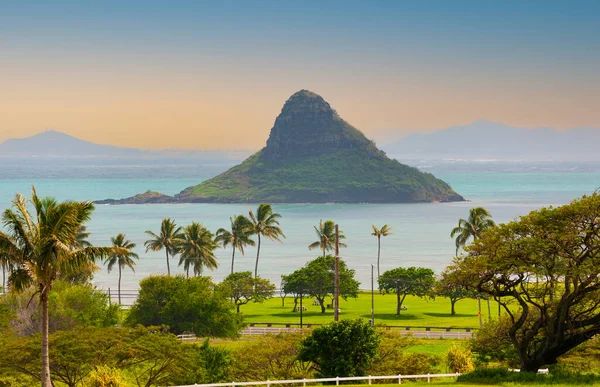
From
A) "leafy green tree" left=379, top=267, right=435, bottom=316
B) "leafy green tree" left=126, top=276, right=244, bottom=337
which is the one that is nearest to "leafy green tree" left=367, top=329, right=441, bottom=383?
"leafy green tree" left=126, top=276, right=244, bottom=337

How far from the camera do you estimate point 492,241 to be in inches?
1113

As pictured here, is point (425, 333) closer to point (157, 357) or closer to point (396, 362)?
point (396, 362)

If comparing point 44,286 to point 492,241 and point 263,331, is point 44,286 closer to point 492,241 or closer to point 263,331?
point 492,241

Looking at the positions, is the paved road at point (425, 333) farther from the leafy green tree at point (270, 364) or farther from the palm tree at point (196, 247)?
the palm tree at point (196, 247)

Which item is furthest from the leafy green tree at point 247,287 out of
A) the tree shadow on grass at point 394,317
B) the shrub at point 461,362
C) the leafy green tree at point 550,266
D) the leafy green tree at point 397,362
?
the leafy green tree at point 550,266

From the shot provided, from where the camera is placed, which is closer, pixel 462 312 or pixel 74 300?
pixel 74 300

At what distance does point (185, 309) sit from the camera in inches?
2603

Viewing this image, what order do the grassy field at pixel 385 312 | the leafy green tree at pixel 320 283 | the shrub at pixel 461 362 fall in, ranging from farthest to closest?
1. the leafy green tree at pixel 320 283
2. the grassy field at pixel 385 312
3. the shrub at pixel 461 362

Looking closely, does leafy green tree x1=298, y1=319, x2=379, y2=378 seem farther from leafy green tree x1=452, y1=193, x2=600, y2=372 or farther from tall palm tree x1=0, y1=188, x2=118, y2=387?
tall palm tree x1=0, y1=188, x2=118, y2=387

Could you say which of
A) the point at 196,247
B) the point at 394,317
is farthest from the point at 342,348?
the point at 196,247

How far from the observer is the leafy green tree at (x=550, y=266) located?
27172mm

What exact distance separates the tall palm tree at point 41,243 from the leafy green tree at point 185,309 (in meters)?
38.5

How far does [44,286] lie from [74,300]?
37.3 metres

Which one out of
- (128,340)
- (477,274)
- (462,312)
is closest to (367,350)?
(477,274)
